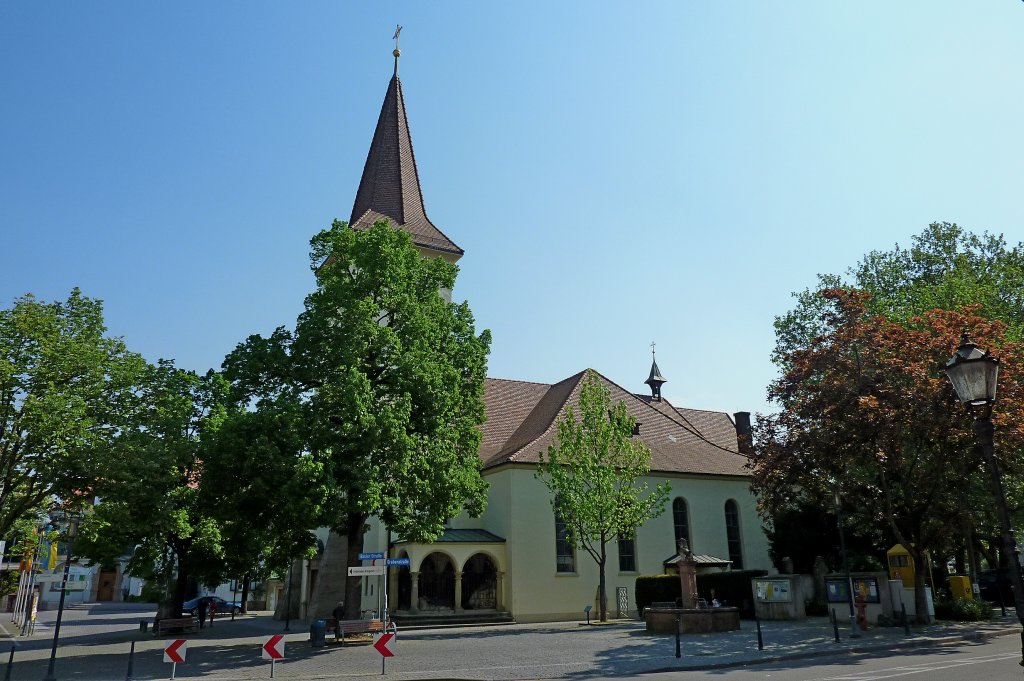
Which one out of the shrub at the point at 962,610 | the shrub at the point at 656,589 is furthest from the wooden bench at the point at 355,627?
the shrub at the point at 962,610

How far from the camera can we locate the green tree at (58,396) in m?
22.0

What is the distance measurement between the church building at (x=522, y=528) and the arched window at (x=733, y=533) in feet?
0.18

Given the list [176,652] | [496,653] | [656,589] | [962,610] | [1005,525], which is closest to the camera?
[1005,525]

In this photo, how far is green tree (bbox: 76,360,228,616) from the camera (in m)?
22.4

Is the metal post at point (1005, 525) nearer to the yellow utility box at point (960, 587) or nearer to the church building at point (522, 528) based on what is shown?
the church building at point (522, 528)

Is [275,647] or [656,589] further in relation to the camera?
[656,589]

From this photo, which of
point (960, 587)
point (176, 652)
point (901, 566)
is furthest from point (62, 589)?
point (960, 587)

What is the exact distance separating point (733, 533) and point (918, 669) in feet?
81.9

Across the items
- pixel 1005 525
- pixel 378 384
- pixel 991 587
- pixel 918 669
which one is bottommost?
pixel 918 669

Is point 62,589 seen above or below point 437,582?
above

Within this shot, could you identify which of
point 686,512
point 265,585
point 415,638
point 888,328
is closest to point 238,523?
point 415,638

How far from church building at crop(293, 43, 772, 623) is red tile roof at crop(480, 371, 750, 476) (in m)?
0.08

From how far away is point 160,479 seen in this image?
23.3 m

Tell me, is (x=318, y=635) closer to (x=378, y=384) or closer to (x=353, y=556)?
(x=353, y=556)
